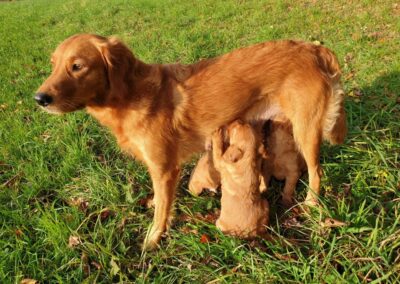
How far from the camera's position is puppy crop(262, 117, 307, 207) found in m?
3.46

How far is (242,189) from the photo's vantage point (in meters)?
2.93

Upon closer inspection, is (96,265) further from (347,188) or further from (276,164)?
(347,188)

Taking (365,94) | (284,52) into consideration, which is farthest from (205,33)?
(284,52)

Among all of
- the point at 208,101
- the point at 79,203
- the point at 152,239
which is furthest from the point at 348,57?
the point at 79,203

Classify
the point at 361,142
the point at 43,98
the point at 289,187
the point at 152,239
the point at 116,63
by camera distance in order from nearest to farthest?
the point at 43,98, the point at 116,63, the point at 152,239, the point at 289,187, the point at 361,142

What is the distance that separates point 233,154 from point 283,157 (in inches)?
28.1

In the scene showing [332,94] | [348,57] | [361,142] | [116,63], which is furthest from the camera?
[348,57]

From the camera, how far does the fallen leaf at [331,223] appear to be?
9.03 feet

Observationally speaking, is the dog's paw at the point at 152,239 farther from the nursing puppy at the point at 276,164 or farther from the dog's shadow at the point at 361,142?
the dog's shadow at the point at 361,142

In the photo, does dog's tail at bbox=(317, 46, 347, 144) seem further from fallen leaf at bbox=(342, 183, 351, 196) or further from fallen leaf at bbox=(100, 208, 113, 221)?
fallen leaf at bbox=(100, 208, 113, 221)

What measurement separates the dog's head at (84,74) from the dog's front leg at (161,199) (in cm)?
79

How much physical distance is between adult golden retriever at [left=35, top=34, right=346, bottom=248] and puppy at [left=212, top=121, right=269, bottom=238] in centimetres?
44

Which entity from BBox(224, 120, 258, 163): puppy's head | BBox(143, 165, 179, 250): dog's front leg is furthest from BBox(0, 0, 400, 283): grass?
BBox(224, 120, 258, 163): puppy's head

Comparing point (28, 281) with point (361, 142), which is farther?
point (361, 142)
